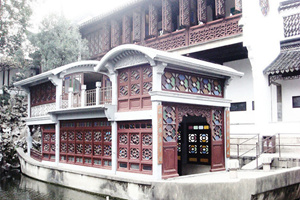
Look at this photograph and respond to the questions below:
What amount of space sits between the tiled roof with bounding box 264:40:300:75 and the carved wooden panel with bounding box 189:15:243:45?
2.02m

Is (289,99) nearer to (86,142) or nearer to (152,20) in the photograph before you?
(152,20)

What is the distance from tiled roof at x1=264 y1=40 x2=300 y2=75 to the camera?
14.1 m

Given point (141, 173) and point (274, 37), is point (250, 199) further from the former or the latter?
point (274, 37)

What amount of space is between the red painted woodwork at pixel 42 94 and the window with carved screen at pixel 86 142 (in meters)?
1.54

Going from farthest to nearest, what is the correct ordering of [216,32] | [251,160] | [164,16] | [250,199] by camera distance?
[164,16] → [216,32] → [251,160] → [250,199]

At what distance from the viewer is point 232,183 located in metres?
8.52

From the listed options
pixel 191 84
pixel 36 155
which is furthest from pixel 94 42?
pixel 191 84

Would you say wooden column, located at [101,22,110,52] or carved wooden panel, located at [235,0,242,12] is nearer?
carved wooden panel, located at [235,0,242,12]

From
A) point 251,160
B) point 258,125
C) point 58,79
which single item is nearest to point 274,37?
point 258,125

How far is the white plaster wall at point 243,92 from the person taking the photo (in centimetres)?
1823

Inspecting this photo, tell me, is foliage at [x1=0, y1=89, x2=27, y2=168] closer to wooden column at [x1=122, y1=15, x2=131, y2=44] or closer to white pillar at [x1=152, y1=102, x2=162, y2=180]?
wooden column at [x1=122, y1=15, x2=131, y2=44]

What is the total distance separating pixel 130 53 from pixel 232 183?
206 inches

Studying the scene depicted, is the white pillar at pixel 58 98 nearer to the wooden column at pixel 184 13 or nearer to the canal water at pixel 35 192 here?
the canal water at pixel 35 192

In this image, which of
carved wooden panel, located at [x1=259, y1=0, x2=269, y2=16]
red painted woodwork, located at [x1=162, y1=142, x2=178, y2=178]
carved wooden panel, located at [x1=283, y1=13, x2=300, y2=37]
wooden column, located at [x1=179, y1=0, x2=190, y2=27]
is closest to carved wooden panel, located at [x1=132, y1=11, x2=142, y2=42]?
wooden column, located at [x1=179, y1=0, x2=190, y2=27]
